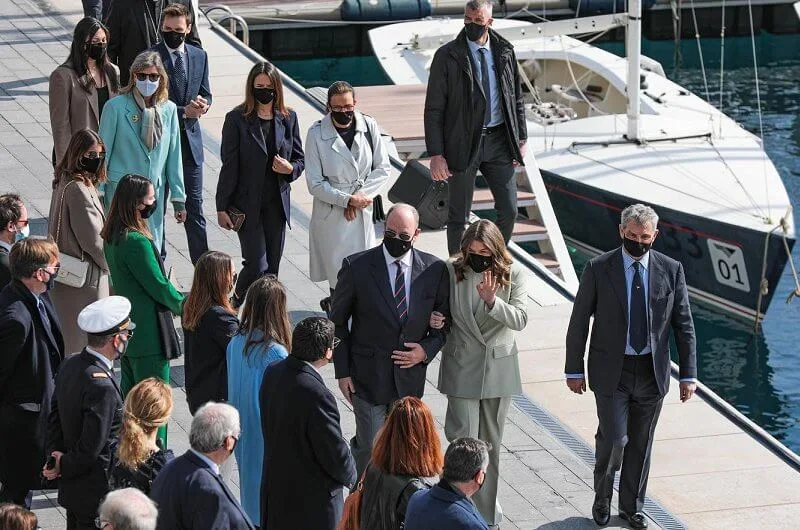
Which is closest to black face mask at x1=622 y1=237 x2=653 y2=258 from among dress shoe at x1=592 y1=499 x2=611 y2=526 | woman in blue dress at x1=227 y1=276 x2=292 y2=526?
dress shoe at x1=592 y1=499 x2=611 y2=526

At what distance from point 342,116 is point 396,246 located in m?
1.98

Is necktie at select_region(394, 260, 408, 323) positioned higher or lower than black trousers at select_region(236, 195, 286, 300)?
higher

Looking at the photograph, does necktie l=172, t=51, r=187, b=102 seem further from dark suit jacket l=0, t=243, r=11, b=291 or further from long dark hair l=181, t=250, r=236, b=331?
long dark hair l=181, t=250, r=236, b=331

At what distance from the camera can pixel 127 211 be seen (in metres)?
8.64

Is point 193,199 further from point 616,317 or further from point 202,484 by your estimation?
point 202,484

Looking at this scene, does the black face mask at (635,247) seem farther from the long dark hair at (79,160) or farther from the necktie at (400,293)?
the long dark hair at (79,160)

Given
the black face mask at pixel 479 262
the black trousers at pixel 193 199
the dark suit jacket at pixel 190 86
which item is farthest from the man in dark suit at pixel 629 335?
the dark suit jacket at pixel 190 86

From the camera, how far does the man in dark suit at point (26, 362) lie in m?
7.93

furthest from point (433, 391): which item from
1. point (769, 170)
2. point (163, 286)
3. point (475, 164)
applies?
point (769, 170)

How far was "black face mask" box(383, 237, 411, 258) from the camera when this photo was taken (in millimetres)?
8305

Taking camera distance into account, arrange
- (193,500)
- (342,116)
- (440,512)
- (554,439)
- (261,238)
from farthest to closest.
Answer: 1. (261,238)
2. (554,439)
3. (342,116)
4. (193,500)
5. (440,512)

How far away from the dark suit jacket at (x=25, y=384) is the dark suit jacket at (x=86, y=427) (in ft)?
2.33

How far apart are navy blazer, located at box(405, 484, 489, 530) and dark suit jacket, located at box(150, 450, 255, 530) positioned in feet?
2.43

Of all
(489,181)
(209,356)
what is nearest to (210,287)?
(209,356)
